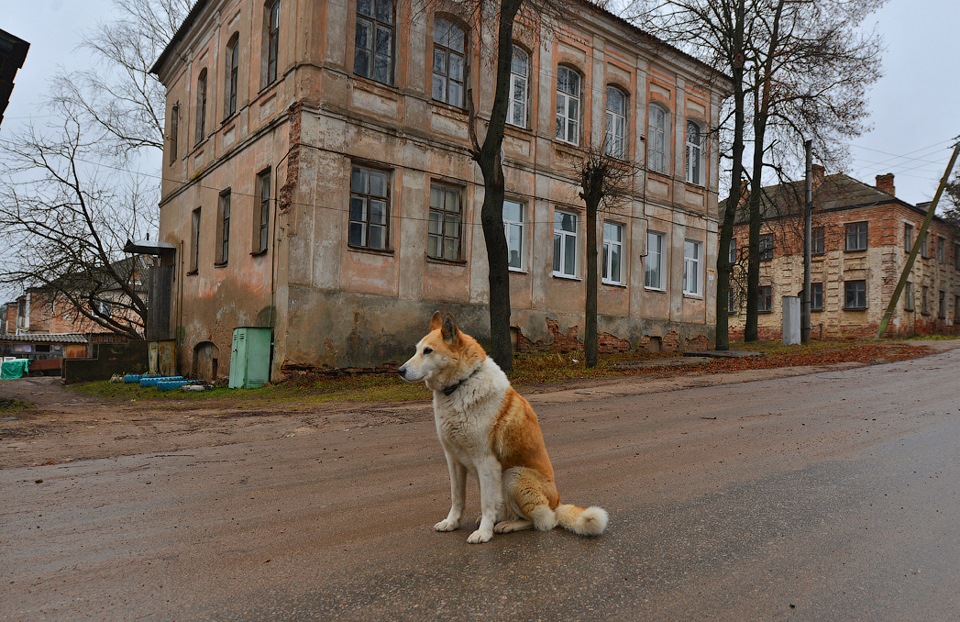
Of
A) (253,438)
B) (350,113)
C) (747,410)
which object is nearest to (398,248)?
(350,113)

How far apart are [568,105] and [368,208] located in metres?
8.95

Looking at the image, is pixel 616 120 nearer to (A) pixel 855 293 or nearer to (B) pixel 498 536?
(B) pixel 498 536

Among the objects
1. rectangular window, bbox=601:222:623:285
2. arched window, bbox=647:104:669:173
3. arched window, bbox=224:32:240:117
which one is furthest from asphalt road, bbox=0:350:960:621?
arched window, bbox=647:104:669:173

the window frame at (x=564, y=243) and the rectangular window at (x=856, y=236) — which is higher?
the rectangular window at (x=856, y=236)

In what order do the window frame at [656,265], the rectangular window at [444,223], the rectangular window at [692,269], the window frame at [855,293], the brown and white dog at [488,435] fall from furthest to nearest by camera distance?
the window frame at [855,293] → the rectangular window at [692,269] → the window frame at [656,265] → the rectangular window at [444,223] → the brown and white dog at [488,435]

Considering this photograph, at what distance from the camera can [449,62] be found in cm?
1898

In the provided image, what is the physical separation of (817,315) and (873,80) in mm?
22469

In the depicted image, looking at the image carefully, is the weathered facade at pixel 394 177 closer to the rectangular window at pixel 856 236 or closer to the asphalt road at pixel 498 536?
the asphalt road at pixel 498 536

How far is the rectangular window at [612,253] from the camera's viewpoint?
2308 cm

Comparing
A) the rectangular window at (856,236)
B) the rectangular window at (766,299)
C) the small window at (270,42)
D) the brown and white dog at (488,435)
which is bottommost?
the brown and white dog at (488,435)

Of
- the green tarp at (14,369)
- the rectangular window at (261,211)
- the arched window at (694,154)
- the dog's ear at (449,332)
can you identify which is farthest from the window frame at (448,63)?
the green tarp at (14,369)

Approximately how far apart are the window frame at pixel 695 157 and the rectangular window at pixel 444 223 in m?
12.3

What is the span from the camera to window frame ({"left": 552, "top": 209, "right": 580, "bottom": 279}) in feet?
70.7

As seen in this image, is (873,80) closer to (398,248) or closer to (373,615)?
(398,248)
